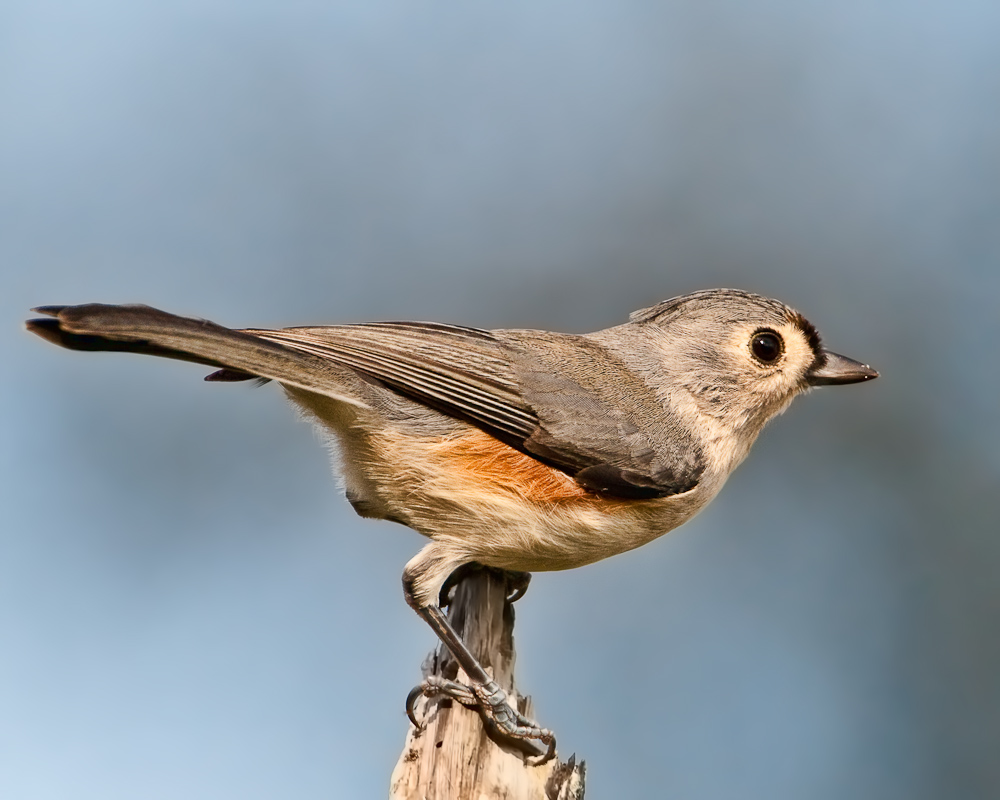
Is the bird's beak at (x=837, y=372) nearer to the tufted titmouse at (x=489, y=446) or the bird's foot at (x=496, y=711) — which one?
the tufted titmouse at (x=489, y=446)

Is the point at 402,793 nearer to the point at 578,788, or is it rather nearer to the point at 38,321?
the point at 578,788

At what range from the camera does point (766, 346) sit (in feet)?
9.38

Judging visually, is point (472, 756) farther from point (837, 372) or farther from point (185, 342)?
point (837, 372)

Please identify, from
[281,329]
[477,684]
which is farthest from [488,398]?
[477,684]

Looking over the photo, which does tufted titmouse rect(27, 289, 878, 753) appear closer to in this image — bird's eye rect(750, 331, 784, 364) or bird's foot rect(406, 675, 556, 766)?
bird's foot rect(406, 675, 556, 766)

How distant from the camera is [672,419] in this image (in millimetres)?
2695

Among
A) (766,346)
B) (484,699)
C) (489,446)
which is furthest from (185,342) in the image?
(766,346)

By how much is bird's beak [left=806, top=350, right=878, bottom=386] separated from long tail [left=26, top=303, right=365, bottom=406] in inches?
52.4

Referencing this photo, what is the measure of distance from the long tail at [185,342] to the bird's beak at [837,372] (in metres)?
1.33

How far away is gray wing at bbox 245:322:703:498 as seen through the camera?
8.09 feet

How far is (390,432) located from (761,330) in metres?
1.14

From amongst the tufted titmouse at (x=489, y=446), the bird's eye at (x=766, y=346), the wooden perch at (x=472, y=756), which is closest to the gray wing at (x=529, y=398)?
the tufted titmouse at (x=489, y=446)

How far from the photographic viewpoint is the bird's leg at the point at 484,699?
2.33 meters

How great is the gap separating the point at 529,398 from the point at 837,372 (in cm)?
95
